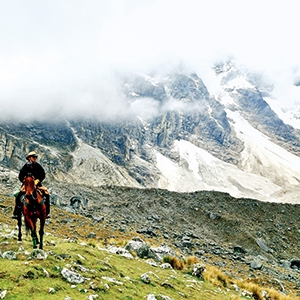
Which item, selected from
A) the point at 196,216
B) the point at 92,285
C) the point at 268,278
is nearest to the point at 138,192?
the point at 196,216

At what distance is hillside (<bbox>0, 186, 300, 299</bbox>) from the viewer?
10.7 meters

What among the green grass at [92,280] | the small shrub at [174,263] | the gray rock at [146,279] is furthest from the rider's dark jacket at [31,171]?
the small shrub at [174,263]

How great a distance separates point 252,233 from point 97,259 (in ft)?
115

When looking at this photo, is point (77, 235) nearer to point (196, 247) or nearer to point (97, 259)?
point (196, 247)

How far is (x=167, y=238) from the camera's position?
33062 millimetres

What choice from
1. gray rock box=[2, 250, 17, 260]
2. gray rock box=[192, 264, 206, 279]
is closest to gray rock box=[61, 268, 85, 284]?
gray rock box=[2, 250, 17, 260]

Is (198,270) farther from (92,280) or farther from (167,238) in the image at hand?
(167,238)

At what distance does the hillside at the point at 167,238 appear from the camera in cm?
1066

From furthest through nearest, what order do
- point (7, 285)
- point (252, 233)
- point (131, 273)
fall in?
point (252, 233) < point (131, 273) < point (7, 285)

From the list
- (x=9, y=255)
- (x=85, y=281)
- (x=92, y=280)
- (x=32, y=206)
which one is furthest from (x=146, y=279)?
(x=32, y=206)

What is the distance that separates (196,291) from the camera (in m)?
12.8

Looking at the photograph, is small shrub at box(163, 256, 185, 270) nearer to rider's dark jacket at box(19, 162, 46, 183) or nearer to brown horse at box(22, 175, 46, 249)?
brown horse at box(22, 175, 46, 249)

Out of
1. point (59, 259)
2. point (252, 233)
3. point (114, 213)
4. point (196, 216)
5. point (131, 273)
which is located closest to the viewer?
point (59, 259)

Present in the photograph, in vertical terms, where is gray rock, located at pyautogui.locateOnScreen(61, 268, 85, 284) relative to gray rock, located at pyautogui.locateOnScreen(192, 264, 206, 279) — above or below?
above
